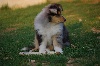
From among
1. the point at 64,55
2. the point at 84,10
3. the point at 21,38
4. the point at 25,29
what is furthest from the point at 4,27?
the point at 64,55

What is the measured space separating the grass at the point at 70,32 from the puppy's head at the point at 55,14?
2.58 ft

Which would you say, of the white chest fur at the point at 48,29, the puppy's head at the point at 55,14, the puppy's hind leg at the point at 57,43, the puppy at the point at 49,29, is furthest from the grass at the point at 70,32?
the puppy's head at the point at 55,14

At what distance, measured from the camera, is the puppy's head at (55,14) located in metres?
7.96

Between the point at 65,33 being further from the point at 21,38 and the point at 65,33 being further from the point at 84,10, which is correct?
the point at 84,10

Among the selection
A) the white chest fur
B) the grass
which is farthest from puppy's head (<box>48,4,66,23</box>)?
the grass

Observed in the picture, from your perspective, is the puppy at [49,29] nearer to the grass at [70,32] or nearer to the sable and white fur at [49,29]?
the sable and white fur at [49,29]

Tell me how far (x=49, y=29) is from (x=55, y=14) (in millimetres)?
453

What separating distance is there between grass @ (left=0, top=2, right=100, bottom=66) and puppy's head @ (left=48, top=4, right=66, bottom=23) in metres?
0.79

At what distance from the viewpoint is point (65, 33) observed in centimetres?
892

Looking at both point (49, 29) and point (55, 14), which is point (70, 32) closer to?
point (49, 29)

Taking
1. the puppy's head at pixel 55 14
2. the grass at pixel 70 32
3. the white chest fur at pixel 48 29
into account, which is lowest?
the grass at pixel 70 32

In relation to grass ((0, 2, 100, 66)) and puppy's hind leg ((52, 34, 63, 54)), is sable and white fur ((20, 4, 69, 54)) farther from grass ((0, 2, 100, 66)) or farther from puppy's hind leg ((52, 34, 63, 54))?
grass ((0, 2, 100, 66))

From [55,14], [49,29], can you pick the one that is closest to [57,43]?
[49,29]

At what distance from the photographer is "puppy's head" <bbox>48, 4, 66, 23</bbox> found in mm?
7965
